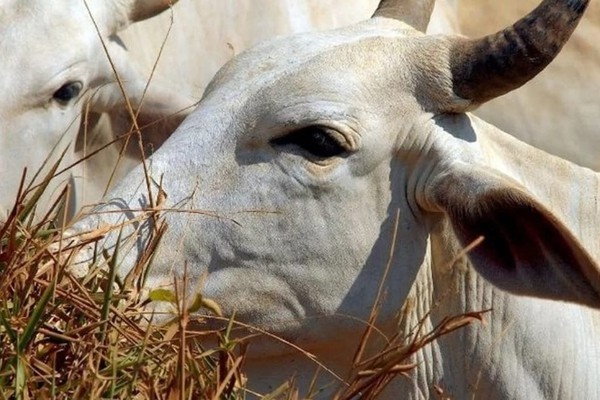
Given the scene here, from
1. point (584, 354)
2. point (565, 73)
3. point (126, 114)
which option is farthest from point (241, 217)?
point (565, 73)

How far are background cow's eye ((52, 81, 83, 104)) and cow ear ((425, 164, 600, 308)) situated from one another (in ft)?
8.36

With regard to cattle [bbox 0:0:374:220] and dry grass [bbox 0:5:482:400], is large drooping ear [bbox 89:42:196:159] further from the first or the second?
dry grass [bbox 0:5:482:400]

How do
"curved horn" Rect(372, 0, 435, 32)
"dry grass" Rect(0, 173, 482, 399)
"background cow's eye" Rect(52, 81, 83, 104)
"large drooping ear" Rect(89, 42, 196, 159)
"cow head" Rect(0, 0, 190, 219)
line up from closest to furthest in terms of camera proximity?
"dry grass" Rect(0, 173, 482, 399) < "curved horn" Rect(372, 0, 435, 32) < "cow head" Rect(0, 0, 190, 219) < "background cow's eye" Rect(52, 81, 83, 104) < "large drooping ear" Rect(89, 42, 196, 159)

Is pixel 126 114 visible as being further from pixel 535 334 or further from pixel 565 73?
pixel 535 334

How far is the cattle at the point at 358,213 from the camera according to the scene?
163 inches

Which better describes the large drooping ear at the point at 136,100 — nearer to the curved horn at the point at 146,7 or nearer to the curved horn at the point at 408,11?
the curved horn at the point at 146,7

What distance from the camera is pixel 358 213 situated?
4.21 meters

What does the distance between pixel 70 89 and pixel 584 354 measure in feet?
8.98

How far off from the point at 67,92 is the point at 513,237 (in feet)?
9.14

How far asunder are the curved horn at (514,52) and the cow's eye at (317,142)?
1.14ft

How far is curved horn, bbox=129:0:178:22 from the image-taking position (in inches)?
261

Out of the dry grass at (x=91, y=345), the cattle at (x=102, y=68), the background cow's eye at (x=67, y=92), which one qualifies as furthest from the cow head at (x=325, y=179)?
the background cow's eye at (x=67, y=92)

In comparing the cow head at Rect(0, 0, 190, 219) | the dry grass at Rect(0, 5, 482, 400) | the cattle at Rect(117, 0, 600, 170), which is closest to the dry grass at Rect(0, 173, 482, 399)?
the dry grass at Rect(0, 5, 482, 400)

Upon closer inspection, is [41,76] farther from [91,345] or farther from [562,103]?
[91,345]
